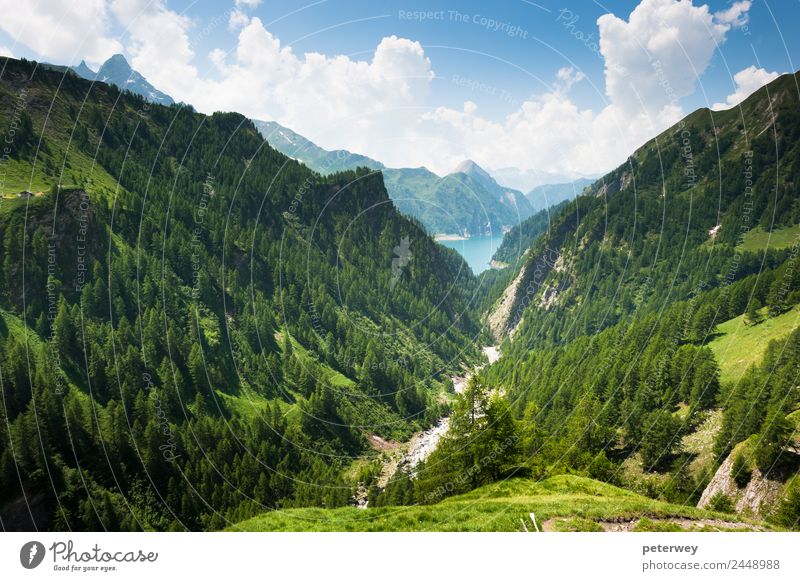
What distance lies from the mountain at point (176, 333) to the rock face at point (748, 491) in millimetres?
44560

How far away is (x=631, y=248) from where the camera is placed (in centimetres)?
19150

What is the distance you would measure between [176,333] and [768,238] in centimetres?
19157

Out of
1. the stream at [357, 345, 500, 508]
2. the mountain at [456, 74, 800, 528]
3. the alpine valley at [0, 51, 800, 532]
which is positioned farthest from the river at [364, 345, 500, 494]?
the mountain at [456, 74, 800, 528]

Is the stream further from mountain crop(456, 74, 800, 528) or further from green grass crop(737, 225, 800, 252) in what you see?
green grass crop(737, 225, 800, 252)

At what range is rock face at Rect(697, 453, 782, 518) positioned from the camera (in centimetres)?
3397

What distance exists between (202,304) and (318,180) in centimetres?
9521

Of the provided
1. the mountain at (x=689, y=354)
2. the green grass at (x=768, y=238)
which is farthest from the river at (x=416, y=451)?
the green grass at (x=768, y=238)

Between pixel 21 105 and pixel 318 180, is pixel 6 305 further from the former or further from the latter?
pixel 318 180

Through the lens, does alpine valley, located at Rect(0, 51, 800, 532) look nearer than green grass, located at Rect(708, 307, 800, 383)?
Yes

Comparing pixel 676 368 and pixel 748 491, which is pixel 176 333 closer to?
pixel 748 491

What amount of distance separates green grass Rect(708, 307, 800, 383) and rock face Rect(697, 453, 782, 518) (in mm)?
30655

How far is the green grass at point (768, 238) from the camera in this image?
14725 cm

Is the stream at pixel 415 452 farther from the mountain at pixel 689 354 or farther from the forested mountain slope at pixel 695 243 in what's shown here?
the forested mountain slope at pixel 695 243

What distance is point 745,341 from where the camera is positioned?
7794 centimetres
